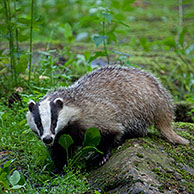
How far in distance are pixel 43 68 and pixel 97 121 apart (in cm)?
188

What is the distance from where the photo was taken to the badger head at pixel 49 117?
3.19 metres

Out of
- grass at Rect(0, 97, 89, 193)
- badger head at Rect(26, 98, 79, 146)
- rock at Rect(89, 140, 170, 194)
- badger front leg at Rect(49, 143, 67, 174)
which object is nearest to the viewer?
rock at Rect(89, 140, 170, 194)

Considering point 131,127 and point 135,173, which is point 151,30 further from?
point 135,173

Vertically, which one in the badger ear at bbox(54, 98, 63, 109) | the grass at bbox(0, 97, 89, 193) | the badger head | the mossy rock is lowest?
the grass at bbox(0, 97, 89, 193)

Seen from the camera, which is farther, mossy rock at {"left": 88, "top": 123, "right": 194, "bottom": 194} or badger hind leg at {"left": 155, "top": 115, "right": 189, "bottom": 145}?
badger hind leg at {"left": 155, "top": 115, "right": 189, "bottom": 145}

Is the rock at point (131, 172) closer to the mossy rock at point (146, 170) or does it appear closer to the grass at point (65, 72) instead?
the mossy rock at point (146, 170)

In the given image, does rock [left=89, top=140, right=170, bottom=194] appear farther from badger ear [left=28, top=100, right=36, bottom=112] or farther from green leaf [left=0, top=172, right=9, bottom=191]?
badger ear [left=28, top=100, right=36, bottom=112]

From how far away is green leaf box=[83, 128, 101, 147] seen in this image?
3.33 m

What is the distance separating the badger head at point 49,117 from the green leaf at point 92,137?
259 millimetres

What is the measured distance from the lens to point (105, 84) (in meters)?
4.03

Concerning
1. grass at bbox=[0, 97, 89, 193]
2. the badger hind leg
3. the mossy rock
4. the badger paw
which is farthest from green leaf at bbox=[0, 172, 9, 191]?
the badger hind leg

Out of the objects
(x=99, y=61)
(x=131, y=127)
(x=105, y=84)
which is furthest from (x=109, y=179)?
(x=99, y=61)

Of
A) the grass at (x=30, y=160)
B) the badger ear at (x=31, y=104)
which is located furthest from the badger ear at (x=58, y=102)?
the grass at (x=30, y=160)

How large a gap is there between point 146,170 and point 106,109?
103 cm
